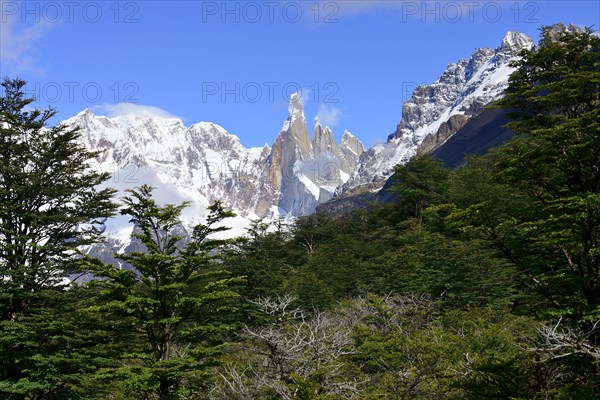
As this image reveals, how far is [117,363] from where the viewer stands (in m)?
23.1

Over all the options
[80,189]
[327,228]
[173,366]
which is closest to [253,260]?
[80,189]

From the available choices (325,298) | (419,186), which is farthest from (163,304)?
(419,186)

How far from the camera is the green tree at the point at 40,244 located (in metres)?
21.5

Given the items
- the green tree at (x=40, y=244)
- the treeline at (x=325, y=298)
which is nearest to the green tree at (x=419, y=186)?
the treeline at (x=325, y=298)

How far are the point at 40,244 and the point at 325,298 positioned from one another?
20.9 metres

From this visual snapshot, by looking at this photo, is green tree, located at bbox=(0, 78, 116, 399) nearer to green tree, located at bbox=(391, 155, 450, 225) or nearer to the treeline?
the treeline

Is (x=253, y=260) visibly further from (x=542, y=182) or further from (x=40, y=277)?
(x=542, y=182)

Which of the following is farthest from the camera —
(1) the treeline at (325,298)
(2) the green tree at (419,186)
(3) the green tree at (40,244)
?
(2) the green tree at (419,186)

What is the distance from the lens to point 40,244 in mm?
25516

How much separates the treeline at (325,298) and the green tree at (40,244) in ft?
0.32

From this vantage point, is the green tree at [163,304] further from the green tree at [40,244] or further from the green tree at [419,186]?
the green tree at [419,186]

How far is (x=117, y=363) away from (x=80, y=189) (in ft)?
Result: 33.8

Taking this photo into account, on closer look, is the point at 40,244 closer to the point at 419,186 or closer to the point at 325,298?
the point at 325,298

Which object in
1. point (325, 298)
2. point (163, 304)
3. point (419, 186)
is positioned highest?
point (419, 186)
